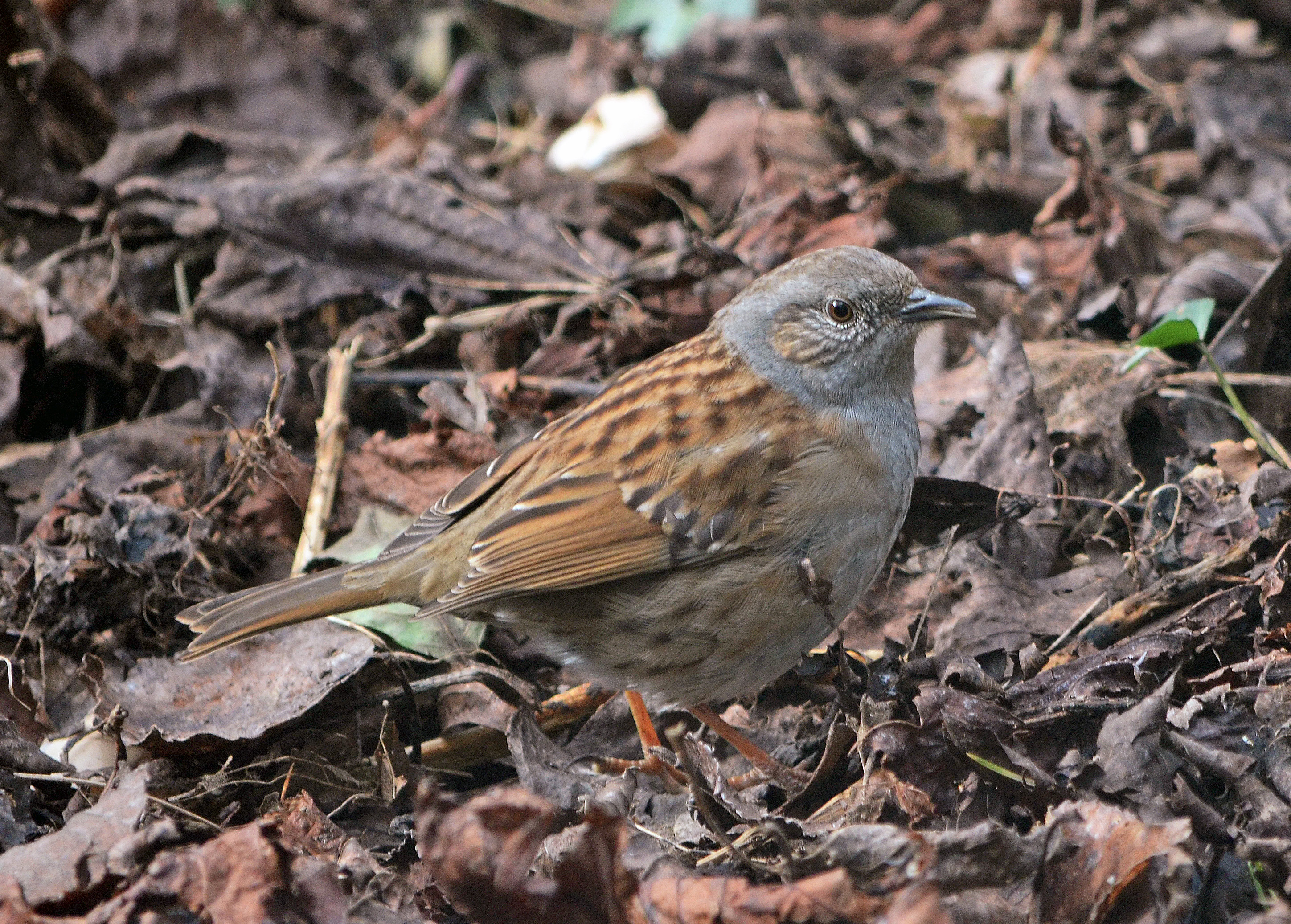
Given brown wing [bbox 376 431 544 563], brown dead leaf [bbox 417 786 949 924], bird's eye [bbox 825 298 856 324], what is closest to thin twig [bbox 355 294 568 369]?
brown wing [bbox 376 431 544 563]

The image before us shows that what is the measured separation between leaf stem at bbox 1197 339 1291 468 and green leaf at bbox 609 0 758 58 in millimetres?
3561

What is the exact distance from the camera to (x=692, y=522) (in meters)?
3.60

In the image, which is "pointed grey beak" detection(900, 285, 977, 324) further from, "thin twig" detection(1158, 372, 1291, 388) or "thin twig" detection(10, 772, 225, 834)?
"thin twig" detection(10, 772, 225, 834)

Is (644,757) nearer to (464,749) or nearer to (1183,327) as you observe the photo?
(464,749)

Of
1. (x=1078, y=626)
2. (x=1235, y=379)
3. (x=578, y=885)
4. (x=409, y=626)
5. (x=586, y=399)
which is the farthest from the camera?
(x=586, y=399)

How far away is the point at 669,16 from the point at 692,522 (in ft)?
13.2

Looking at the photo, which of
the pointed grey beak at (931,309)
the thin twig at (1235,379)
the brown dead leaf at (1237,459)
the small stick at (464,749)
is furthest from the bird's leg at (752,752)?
the thin twig at (1235,379)

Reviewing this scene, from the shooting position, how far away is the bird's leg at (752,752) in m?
3.44

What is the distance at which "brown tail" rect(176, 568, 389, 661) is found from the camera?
3.60 metres

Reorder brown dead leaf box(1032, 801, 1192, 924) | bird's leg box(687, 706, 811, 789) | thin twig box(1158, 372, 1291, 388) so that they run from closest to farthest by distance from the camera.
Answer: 1. brown dead leaf box(1032, 801, 1192, 924)
2. bird's leg box(687, 706, 811, 789)
3. thin twig box(1158, 372, 1291, 388)

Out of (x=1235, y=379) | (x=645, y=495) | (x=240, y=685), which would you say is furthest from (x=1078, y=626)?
(x=240, y=685)

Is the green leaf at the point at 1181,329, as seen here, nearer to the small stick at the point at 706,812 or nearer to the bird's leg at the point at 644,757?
the bird's leg at the point at 644,757

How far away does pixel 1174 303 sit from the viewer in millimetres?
4695

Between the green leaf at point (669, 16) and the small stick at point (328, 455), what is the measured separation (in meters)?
2.66
